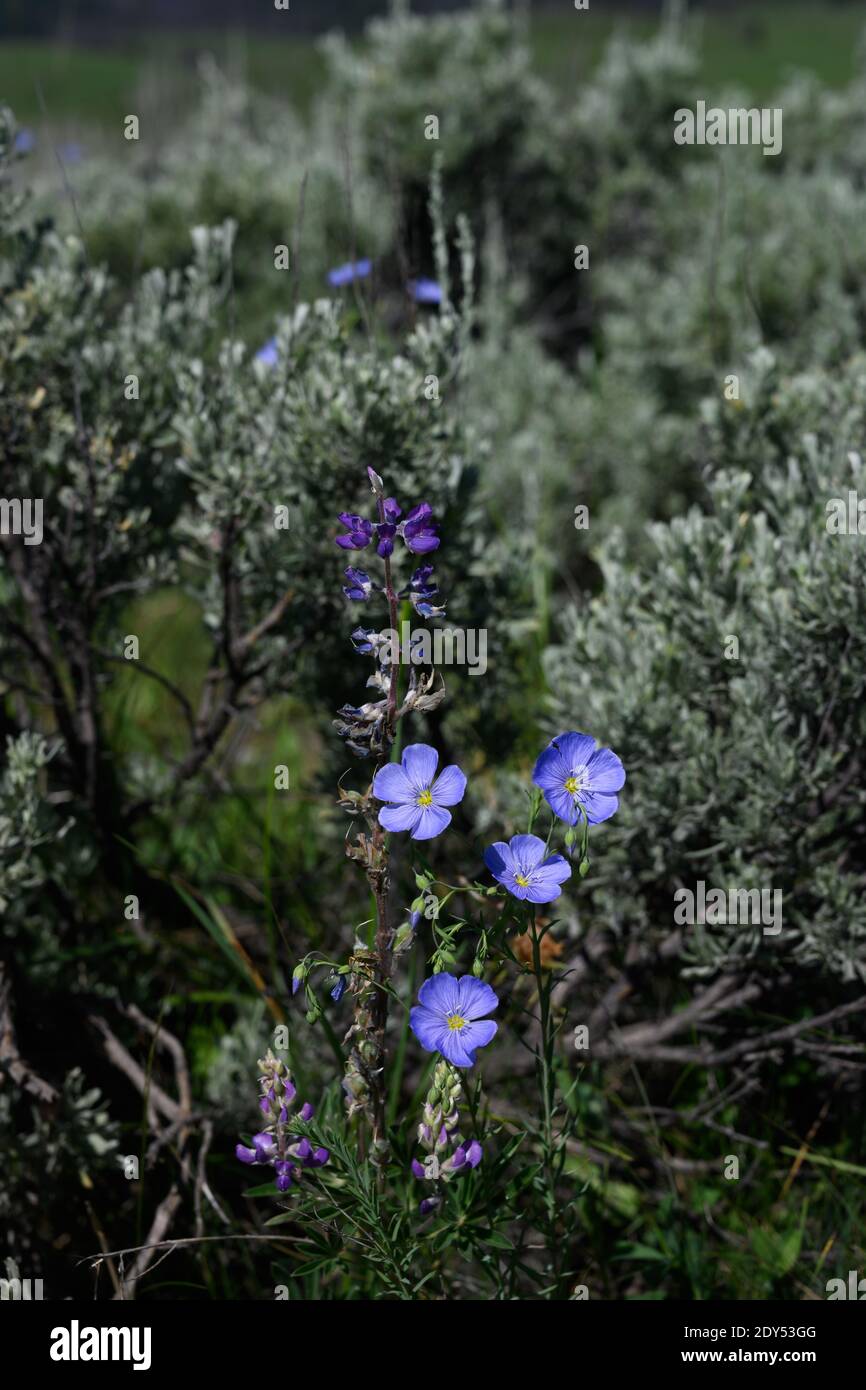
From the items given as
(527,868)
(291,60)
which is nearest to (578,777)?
(527,868)

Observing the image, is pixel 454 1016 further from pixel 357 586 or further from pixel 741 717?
pixel 741 717

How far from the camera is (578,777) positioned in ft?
6.61

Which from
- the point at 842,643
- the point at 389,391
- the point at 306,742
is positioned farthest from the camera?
the point at 306,742

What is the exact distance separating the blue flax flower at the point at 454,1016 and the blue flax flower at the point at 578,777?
12.4 inches

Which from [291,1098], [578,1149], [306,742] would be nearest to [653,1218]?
[578,1149]

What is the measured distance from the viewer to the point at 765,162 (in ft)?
26.7

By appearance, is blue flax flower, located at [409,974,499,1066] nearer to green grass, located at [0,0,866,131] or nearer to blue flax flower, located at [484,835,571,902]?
blue flax flower, located at [484,835,571,902]

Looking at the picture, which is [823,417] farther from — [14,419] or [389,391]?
[14,419]

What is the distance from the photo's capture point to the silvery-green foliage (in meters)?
2.79

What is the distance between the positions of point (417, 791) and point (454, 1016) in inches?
14.2

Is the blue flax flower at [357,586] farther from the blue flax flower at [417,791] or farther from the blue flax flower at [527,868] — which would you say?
the blue flax flower at [527,868]

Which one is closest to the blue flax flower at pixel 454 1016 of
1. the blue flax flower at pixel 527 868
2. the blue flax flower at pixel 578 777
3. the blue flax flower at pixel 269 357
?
the blue flax flower at pixel 527 868

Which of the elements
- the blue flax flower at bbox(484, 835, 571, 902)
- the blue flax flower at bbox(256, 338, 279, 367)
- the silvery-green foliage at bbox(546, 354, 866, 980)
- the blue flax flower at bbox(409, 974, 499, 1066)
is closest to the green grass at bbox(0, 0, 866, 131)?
the blue flax flower at bbox(256, 338, 279, 367)

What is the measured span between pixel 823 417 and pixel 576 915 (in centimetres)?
187
